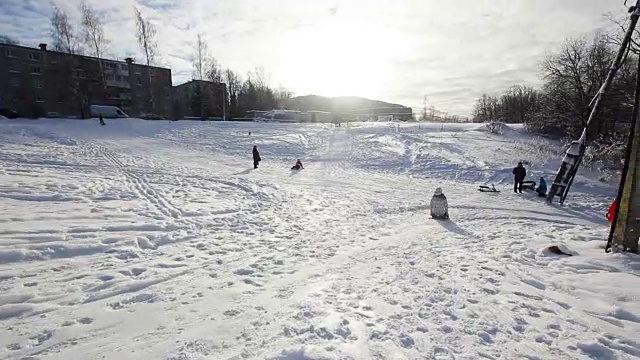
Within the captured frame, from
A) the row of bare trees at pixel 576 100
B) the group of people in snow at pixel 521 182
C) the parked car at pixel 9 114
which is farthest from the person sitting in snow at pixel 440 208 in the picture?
the parked car at pixel 9 114

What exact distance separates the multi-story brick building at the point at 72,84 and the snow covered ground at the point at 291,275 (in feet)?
116

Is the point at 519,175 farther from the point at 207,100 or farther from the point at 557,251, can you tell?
the point at 207,100

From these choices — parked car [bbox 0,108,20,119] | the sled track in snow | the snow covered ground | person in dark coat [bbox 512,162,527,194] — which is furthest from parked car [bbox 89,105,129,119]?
person in dark coat [bbox 512,162,527,194]

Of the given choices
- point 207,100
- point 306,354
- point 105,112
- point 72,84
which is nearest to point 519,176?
point 306,354

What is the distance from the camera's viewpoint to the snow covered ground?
366 cm

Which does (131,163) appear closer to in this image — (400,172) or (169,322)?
(400,172)

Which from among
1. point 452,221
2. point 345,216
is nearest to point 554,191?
point 452,221

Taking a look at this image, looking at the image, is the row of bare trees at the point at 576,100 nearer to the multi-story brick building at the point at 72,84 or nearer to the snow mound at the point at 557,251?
the snow mound at the point at 557,251

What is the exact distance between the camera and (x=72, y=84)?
139 ft

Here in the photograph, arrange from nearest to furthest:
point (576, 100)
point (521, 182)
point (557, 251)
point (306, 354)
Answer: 1. point (306, 354)
2. point (557, 251)
3. point (521, 182)
4. point (576, 100)

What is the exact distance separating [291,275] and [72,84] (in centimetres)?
4927

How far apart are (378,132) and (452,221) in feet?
80.1

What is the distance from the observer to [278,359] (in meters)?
3.34

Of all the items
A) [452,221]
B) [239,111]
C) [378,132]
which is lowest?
[452,221]
